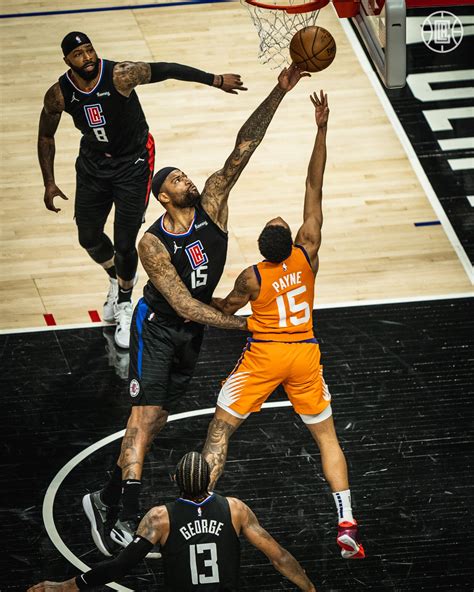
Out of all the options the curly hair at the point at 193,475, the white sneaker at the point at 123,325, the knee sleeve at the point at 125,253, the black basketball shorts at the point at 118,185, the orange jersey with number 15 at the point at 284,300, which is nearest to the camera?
the curly hair at the point at 193,475

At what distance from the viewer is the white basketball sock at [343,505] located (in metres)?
6.73

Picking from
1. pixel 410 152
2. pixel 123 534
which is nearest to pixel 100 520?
pixel 123 534

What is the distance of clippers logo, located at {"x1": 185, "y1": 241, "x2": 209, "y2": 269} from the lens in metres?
6.89

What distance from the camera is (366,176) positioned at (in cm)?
1057

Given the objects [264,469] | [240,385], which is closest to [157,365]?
[240,385]

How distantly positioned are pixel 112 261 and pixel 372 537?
10.1 ft

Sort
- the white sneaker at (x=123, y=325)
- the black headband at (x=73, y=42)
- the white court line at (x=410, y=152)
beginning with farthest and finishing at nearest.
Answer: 1. the white court line at (x=410, y=152)
2. the white sneaker at (x=123, y=325)
3. the black headband at (x=73, y=42)

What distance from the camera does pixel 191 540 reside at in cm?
551

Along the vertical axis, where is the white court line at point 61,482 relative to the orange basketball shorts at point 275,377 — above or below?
below

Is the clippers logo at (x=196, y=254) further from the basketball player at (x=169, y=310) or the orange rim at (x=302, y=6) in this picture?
the orange rim at (x=302, y=6)

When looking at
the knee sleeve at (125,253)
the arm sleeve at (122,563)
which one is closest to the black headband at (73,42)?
the knee sleeve at (125,253)

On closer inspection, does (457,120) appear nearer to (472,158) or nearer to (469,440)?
(472,158)

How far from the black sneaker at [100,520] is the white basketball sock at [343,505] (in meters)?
1.31

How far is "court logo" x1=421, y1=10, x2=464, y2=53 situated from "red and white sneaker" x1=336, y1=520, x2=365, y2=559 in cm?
681
